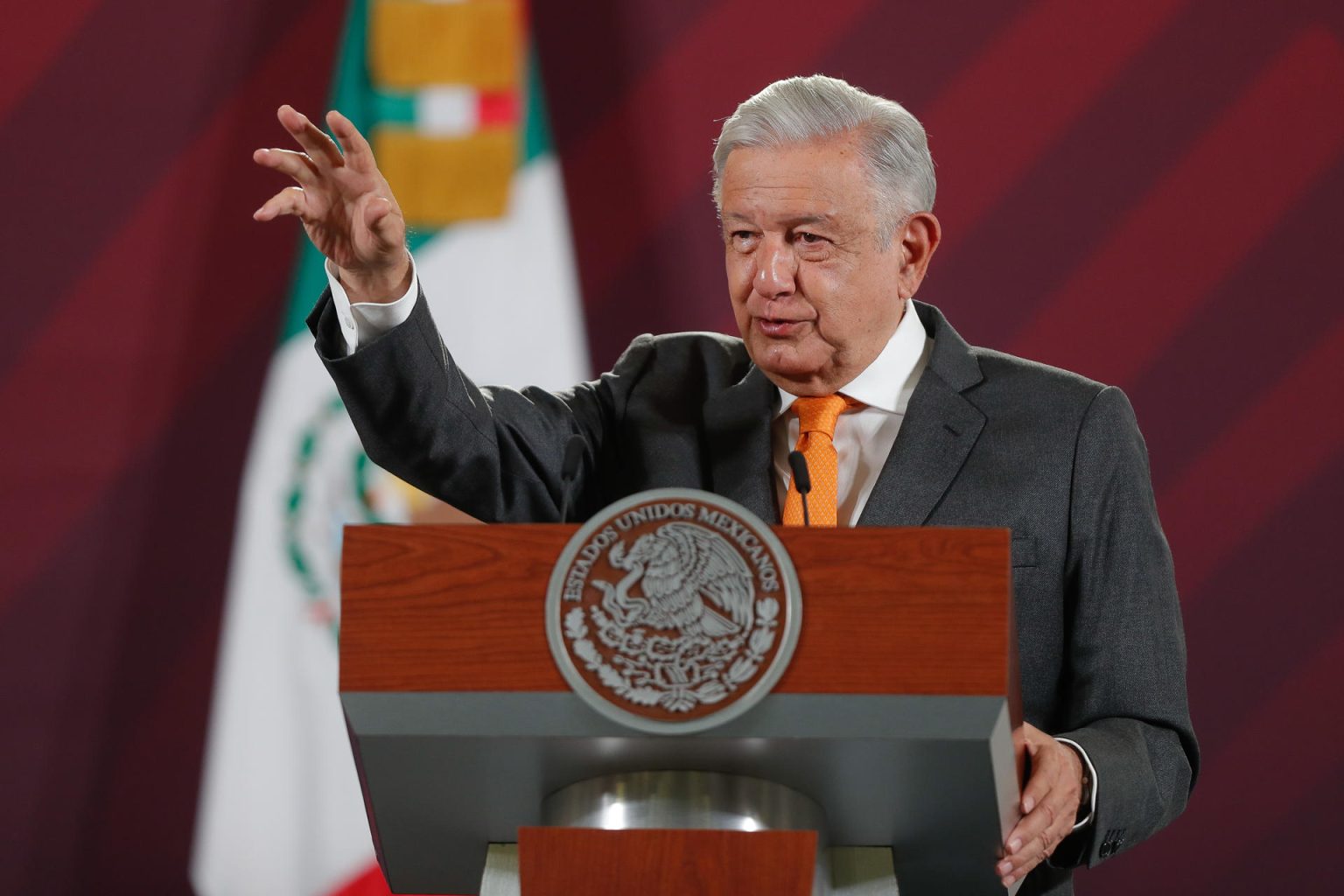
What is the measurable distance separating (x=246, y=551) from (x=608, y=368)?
A: 0.74 metres

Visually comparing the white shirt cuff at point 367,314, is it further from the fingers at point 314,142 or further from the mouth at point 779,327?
the mouth at point 779,327

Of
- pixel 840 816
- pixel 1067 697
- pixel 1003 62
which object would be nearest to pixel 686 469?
pixel 1067 697

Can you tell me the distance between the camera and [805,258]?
1789mm

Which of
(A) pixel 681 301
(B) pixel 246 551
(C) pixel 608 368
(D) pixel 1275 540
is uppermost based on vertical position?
(D) pixel 1275 540

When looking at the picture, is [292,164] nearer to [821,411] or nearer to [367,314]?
[367,314]

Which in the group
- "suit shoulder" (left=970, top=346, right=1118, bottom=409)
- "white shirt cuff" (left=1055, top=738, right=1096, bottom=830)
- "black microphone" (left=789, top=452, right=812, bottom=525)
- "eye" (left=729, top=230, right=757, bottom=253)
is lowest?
"white shirt cuff" (left=1055, top=738, right=1096, bottom=830)

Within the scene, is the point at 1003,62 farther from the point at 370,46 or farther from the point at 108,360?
the point at 108,360

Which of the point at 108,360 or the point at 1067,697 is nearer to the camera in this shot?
the point at 1067,697

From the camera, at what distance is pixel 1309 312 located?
2854 millimetres

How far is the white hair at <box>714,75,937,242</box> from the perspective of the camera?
1780mm

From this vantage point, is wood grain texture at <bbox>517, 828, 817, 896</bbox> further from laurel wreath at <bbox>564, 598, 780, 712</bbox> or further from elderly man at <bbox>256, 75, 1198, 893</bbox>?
elderly man at <bbox>256, 75, 1198, 893</bbox>

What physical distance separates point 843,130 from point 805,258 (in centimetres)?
15

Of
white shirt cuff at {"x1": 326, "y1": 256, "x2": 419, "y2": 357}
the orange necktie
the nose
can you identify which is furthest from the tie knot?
white shirt cuff at {"x1": 326, "y1": 256, "x2": 419, "y2": 357}

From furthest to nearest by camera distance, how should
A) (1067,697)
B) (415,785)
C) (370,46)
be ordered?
(370,46)
(1067,697)
(415,785)
